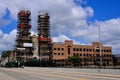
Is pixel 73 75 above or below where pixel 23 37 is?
below

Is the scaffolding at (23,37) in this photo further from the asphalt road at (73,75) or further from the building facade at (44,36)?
the asphalt road at (73,75)

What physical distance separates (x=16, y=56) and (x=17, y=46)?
6.66 metres

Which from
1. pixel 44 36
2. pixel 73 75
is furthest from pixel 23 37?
pixel 73 75

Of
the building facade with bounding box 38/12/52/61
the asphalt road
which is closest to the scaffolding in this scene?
the building facade with bounding box 38/12/52/61

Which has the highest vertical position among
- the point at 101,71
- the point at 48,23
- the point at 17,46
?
the point at 48,23

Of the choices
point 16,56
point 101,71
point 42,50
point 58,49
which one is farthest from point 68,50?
point 101,71

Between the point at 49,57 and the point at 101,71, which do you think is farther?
the point at 49,57

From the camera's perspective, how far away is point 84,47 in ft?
614

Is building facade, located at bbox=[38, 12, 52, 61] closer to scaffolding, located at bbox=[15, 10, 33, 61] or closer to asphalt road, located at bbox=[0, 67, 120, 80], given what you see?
scaffolding, located at bbox=[15, 10, 33, 61]

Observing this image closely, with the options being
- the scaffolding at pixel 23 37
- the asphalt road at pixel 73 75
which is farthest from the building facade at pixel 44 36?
the asphalt road at pixel 73 75

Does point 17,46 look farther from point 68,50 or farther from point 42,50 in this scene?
point 68,50

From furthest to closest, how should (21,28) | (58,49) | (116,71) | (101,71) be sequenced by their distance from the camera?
(21,28), (58,49), (101,71), (116,71)

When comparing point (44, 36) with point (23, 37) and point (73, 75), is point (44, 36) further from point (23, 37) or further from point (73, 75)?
point (73, 75)

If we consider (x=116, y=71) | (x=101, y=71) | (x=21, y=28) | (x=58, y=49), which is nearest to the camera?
(x=116, y=71)
